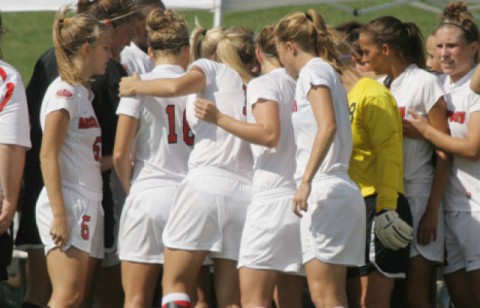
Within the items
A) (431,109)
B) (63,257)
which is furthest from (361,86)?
(63,257)

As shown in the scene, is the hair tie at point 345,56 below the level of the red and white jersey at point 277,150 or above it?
above

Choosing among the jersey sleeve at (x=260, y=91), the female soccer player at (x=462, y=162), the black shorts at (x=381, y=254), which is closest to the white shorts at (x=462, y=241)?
the female soccer player at (x=462, y=162)

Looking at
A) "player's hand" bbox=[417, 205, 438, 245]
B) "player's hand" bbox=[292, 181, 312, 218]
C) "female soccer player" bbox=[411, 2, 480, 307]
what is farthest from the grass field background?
"player's hand" bbox=[292, 181, 312, 218]

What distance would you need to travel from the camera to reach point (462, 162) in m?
6.42

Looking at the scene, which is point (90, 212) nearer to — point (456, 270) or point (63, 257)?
point (63, 257)

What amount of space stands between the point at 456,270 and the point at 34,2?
393 centimetres

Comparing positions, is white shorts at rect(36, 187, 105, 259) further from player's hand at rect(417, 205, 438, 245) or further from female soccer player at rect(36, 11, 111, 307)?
player's hand at rect(417, 205, 438, 245)

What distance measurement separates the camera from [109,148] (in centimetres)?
645

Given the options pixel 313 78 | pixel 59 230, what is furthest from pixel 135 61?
pixel 313 78

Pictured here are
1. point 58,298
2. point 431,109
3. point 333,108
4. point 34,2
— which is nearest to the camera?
point 333,108

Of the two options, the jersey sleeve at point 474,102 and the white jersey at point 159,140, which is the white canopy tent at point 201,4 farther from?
the jersey sleeve at point 474,102

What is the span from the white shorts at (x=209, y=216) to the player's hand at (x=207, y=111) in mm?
342

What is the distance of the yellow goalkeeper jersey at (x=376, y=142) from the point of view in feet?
19.4

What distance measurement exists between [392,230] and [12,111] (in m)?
2.08
